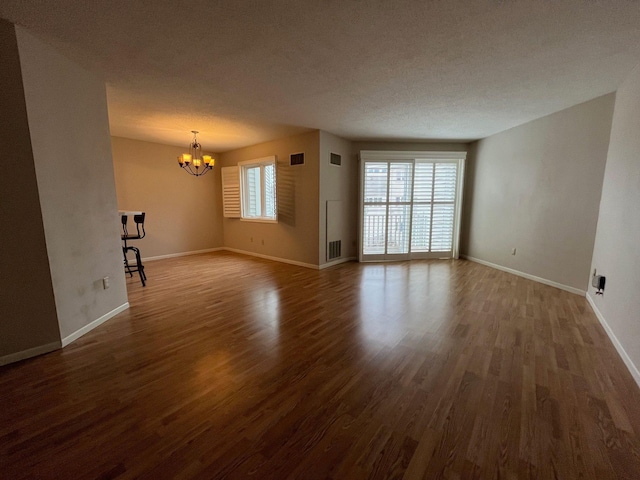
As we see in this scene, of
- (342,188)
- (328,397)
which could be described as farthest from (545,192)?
(328,397)

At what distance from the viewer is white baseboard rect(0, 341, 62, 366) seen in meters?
2.02

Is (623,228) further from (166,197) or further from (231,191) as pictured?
(166,197)

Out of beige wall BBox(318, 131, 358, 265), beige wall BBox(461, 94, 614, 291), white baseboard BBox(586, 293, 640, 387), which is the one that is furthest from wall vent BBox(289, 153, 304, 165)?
white baseboard BBox(586, 293, 640, 387)

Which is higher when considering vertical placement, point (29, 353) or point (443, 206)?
point (443, 206)

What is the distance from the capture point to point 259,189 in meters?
6.09

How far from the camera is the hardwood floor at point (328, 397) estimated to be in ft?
4.08

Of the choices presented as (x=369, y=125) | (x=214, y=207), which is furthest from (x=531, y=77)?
(x=214, y=207)

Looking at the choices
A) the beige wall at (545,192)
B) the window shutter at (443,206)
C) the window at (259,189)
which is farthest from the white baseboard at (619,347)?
the window at (259,189)

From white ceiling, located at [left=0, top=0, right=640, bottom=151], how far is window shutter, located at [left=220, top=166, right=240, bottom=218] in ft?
8.27

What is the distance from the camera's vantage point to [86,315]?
99.5 inches

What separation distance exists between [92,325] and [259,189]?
4.15m

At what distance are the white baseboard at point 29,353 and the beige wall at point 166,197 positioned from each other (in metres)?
3.69

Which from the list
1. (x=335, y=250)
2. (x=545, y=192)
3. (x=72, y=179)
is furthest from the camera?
(x=335, y=250)

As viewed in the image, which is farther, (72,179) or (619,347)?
(72,179)
